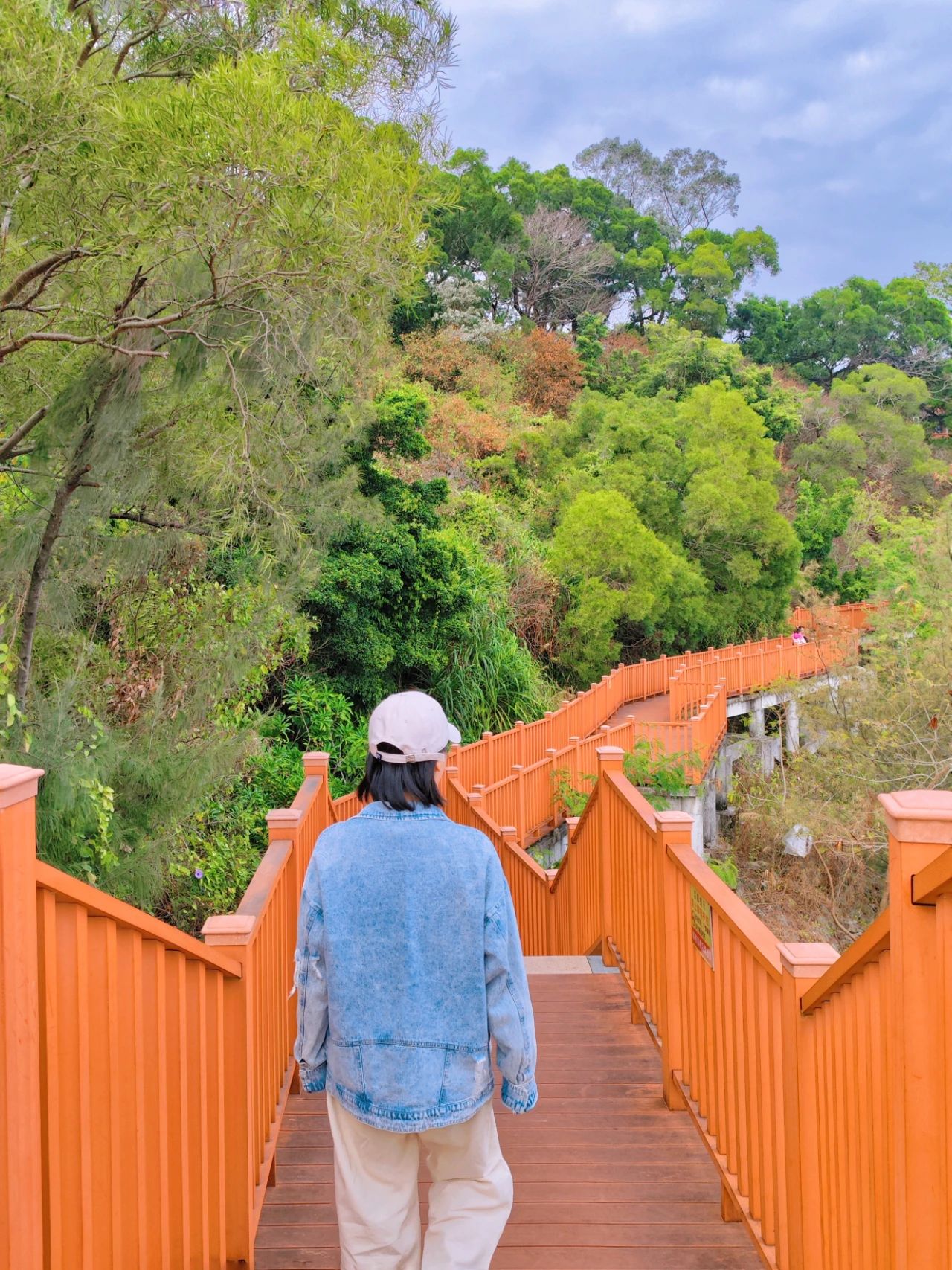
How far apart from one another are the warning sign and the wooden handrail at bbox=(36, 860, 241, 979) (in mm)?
1392

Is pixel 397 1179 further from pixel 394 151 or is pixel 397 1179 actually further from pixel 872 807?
pixel 872 807

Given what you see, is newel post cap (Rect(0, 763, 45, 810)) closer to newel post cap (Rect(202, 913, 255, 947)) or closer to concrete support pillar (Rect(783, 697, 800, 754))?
newel post cap (Rect(202, 913, 255, 947))

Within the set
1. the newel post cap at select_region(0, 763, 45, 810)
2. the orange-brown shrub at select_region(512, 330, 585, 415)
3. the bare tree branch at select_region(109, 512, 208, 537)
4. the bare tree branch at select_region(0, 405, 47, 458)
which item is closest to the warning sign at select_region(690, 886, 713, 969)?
the newel post cap at select_region(0, 763, 45, 810)

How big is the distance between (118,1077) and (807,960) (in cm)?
144

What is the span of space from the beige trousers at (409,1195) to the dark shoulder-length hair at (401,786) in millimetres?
696

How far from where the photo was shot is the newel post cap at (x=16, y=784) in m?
1.55

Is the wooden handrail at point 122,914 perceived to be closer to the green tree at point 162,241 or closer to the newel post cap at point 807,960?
the newel post cap at point 807,960

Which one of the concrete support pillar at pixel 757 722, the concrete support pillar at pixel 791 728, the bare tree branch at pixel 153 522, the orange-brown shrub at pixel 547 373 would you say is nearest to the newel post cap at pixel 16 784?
the bare tree branch at pixel 153 522

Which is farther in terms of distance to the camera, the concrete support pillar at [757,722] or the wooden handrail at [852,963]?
the concrete support pillar at [757,722]

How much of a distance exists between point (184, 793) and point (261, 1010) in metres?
3.93

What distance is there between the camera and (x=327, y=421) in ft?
36.7

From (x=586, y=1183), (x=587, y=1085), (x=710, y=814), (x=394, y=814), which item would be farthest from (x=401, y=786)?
(x=710, y=814)

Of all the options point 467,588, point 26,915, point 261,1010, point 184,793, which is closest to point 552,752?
point 467,588

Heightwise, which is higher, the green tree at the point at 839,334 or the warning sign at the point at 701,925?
the green tree at the point at 839,334
